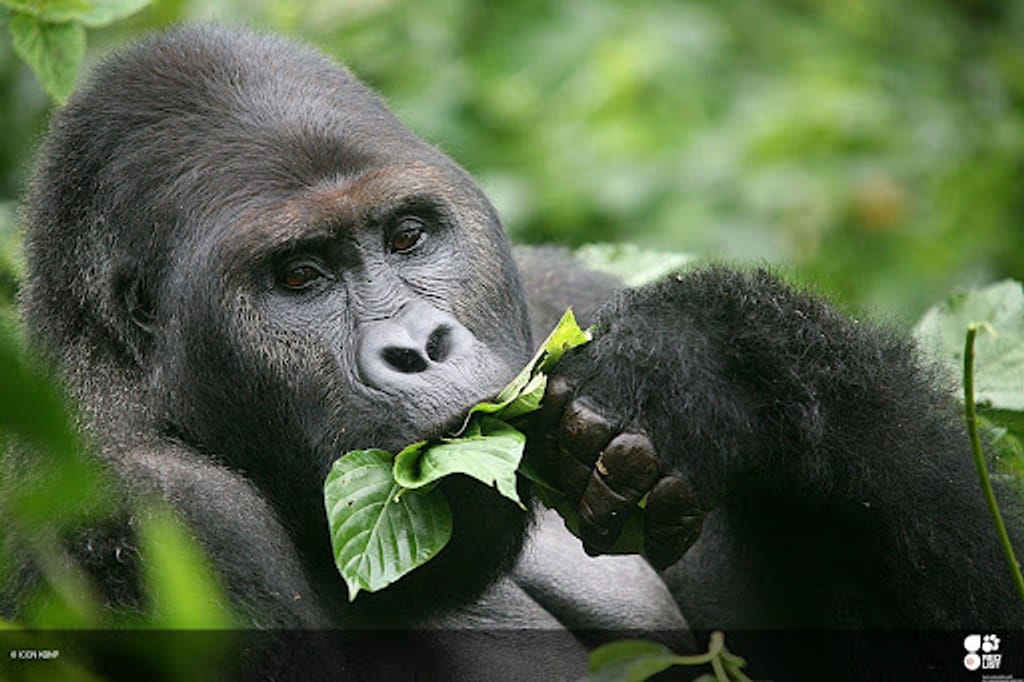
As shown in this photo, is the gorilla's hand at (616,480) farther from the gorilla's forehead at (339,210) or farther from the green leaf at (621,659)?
the green leaf at (621,659)

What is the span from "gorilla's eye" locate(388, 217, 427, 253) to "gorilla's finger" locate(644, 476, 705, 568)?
70 cm

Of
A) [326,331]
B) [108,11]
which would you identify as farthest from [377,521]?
[108,11]

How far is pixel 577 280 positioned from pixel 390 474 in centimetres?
165

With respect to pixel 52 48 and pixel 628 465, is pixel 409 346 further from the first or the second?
pixel 52 48

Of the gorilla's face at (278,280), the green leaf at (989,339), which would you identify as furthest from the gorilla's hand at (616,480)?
the green leaf at (989,339)

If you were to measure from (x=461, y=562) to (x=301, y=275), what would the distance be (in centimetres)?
58

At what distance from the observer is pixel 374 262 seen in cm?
259

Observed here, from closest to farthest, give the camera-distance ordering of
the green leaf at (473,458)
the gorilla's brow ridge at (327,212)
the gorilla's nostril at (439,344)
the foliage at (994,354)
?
the green leaf at (473,458)
the gorilla's nostril at (439,344)
the gorilla's brow ridge at (327,212)
the foliage at (994,354)

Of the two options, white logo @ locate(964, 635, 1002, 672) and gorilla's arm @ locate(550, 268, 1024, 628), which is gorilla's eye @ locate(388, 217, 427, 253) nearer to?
gorilla's arm @ locate(550, 268, 1024, 628)

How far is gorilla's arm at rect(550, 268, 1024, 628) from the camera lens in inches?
90.0

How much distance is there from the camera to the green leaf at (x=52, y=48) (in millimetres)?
2758

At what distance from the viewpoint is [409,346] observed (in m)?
2.37

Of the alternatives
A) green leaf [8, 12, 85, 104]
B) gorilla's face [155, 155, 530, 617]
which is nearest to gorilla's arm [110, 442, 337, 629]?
gorilla's face [155, 155, 530, 617]

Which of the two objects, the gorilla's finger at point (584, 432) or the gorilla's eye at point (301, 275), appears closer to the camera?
the gorilla's finger at point (584, 432)
